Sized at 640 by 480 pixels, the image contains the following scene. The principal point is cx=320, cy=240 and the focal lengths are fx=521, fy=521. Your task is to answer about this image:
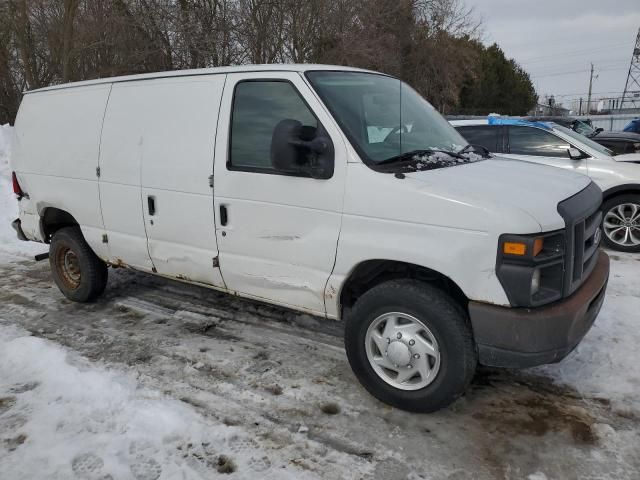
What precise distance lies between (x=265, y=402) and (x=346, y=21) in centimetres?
1624

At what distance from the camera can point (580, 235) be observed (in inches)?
119

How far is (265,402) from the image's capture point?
3354 mm

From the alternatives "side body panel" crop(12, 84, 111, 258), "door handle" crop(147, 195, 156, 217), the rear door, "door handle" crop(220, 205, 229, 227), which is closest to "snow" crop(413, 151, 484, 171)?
"door handle" crop(220, 205, 229, 227)

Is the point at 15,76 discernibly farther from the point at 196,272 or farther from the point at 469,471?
the point at 469,471

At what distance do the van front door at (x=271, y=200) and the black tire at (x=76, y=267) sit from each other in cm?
185

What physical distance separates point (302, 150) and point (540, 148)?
528 centimetres

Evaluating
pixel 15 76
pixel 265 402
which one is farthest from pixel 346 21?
pixel 265 402

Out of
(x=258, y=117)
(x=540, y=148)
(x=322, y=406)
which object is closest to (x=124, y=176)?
(x=258, y=117)

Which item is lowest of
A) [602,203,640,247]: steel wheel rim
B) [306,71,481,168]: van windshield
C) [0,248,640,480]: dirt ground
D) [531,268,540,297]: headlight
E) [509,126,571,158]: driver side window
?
[0,248,640,480]: dirt ground

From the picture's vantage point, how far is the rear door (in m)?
7.08

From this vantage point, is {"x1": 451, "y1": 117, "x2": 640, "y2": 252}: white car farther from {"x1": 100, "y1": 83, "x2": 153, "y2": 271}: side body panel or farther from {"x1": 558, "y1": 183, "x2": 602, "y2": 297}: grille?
{"x1": 100, "y1": 83, "x2": 153, "y2": 271}: side body panel

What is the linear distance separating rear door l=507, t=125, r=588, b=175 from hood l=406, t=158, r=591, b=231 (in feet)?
12.6

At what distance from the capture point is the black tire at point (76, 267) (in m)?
5.04

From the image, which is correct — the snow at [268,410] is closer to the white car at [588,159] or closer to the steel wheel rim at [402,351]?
A: the steel wheel rim at [402,351]
